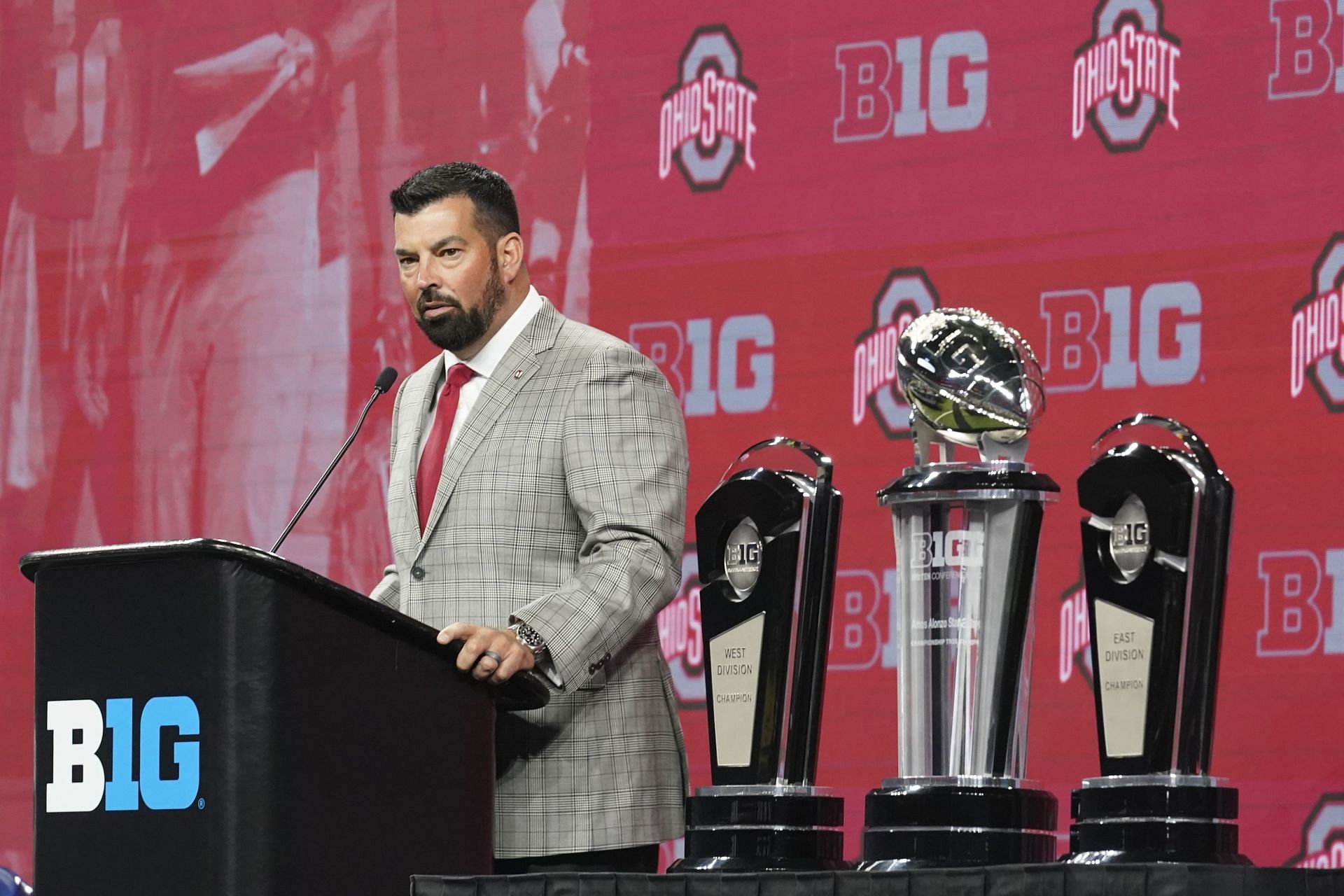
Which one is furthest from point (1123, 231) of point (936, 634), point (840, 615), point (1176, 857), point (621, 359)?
point (1176, 857)

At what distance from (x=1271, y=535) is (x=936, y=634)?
3.66 feet

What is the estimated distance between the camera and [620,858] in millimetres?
2449

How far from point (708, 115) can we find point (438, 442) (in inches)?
48.9

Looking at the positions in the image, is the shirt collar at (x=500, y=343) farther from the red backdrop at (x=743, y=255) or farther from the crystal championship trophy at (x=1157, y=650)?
the red backdrop at (x=743, y=255)

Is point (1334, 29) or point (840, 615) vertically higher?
point (1334, 29)

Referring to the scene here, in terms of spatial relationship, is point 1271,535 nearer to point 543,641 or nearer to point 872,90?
point 872,90

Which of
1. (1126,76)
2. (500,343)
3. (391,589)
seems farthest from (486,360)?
(1126,76)

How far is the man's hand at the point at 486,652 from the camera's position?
2135 mm

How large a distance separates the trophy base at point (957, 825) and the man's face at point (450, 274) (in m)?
0.83

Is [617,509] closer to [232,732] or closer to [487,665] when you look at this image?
[487,665]

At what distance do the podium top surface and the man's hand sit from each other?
0.01 m

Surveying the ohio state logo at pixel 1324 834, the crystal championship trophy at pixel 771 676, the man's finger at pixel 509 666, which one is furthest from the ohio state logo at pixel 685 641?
the man's finger at pixel 509 666

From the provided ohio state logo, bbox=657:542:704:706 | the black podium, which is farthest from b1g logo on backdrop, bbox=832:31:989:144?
the black podium

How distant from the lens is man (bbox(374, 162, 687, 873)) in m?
Answer: 2.37
